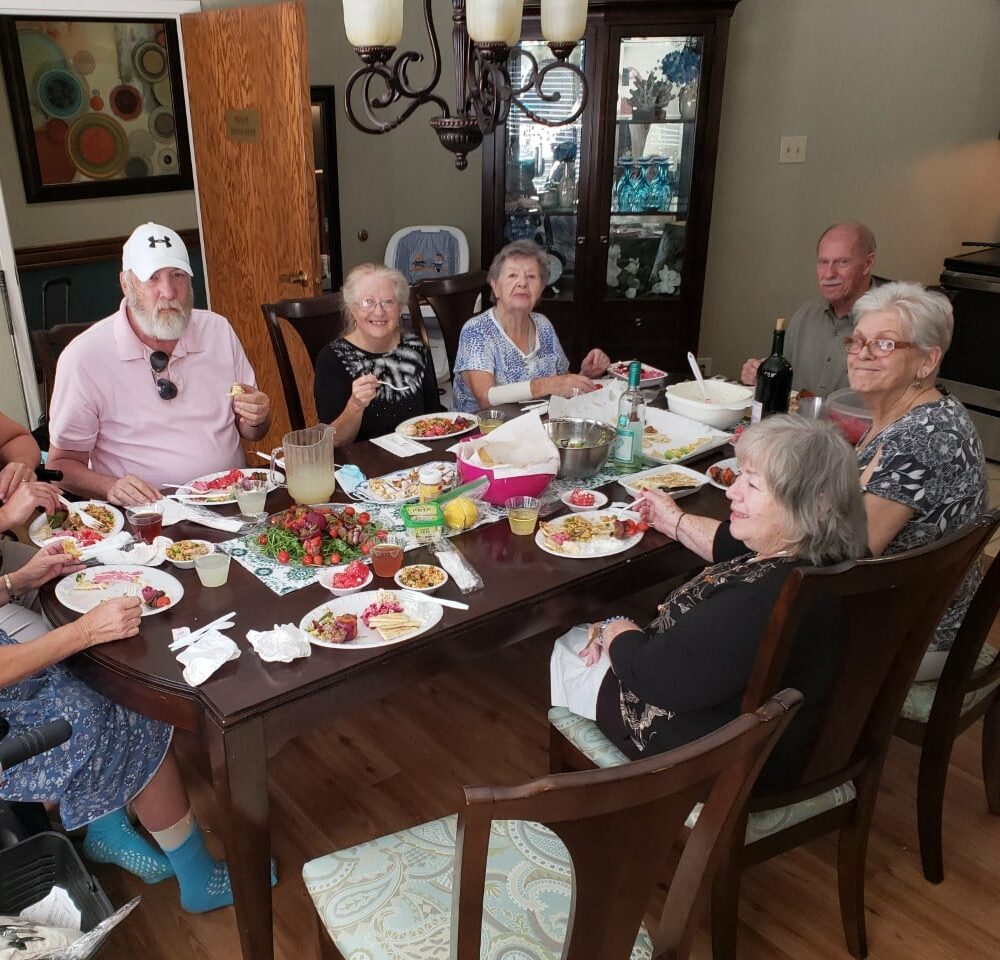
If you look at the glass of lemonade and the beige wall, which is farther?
the beige wall

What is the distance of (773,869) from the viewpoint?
1953 mm

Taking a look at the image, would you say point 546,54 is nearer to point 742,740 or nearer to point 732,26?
point 732,26

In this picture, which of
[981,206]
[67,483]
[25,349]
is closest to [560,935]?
[67,483]

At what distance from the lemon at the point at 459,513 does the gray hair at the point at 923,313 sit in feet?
3.30

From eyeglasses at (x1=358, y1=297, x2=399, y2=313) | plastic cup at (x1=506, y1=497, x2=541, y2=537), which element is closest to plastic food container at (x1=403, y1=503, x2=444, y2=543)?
plastic cup at (x1=506, y1=497, x2=541, y2=537)

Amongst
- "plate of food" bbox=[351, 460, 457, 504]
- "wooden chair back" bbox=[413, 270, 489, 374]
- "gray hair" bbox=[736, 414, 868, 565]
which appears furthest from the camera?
"wooden chair back" bbox=[413, 270, 489, 374]

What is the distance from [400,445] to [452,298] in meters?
1.08

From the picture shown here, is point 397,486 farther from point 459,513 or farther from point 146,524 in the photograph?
point 146,524

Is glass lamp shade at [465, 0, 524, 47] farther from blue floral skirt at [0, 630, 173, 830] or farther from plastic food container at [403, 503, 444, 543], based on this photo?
blue floral skirt at [0, 630, 173, 830]

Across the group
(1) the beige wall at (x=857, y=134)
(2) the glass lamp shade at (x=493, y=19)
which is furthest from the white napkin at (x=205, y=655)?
(1) the beige wall at (x=857, y=134)

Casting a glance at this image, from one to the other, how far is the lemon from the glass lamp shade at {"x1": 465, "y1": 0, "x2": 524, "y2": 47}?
985 mm

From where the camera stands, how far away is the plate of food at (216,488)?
1.96 m

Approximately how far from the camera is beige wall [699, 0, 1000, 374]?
415 cm

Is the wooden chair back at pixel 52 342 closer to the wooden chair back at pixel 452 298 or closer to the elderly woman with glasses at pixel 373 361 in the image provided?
the elderly woman with glasses at pixel 373 361
